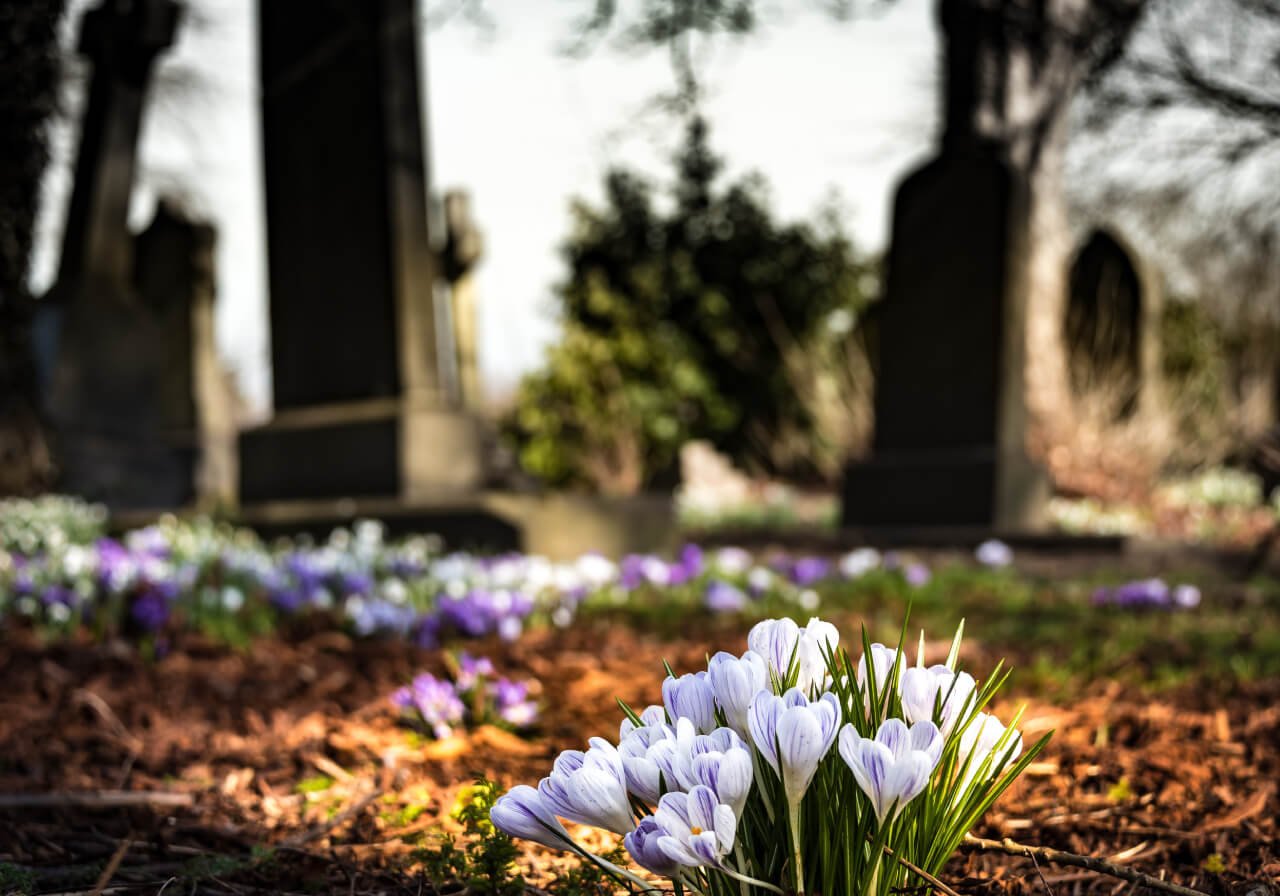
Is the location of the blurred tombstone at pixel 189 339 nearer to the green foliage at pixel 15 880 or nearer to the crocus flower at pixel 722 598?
the crocus flower at pixel 722 598

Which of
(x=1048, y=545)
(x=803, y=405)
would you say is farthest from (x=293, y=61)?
(x=803, y=405)

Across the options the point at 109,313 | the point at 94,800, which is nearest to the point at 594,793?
the point at 94,800

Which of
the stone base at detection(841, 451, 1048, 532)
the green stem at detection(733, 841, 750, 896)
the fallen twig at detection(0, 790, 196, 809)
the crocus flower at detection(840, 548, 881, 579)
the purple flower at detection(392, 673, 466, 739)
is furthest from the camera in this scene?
the stone base at detection(841, 451, 1048, 532)

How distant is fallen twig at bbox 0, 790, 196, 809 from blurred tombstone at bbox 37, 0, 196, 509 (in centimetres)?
957

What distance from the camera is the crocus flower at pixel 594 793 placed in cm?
122

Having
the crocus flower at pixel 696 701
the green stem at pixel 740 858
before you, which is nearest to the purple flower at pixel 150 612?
the crocus flower at pixel 696 701

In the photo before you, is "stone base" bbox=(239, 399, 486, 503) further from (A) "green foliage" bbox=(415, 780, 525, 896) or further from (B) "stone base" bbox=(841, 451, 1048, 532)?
(A) "green foliage" bbox=(415, 780, 525, 896)

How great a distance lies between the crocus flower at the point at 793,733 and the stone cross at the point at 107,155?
11747 mm

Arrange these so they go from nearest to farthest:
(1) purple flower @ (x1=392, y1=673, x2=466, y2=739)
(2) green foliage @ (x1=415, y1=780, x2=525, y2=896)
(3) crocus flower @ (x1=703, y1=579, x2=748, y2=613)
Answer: (2) green foliage @ (x1=415, y1=780, x2=525, y2=896) → (1) purple flower @ (x1=392, y1=673, x2=466, y2=739) → (3) crocus flower @ (x1=703, y1=579, x2=748, y2=613)

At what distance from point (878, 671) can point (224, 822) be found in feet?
4.28

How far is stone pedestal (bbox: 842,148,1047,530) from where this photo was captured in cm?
930

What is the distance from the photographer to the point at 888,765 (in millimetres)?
1197

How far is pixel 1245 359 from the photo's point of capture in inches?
739

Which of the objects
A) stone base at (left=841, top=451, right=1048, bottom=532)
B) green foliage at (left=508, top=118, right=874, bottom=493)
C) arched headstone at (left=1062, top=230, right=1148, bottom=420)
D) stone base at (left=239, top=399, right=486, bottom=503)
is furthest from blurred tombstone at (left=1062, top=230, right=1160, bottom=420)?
stone base at (left=239, top=399, right=486, bottom=503)
